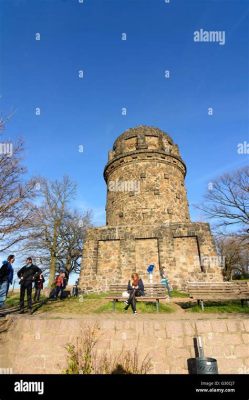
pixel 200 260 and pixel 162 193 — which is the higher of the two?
pixel 162 193

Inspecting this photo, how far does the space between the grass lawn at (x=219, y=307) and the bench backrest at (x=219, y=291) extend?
0.40 metres

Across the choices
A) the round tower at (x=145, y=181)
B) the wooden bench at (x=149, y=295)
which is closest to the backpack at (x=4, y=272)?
the wooden bench at (x=149, y=295)

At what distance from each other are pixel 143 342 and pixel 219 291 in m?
3.85

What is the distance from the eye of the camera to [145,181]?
1895 cm

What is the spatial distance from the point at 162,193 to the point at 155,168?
2.32 meters

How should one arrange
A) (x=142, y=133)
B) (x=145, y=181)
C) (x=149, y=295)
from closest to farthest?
1. (x=149, y=295)
2. (x=145, y=181)
3. (x=142, y=133)

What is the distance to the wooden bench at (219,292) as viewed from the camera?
8125 mm

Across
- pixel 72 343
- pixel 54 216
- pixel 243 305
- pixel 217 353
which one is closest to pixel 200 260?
pixel 243 305

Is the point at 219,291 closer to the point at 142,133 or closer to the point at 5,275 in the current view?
the point at 5,275

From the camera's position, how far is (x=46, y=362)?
5.86m

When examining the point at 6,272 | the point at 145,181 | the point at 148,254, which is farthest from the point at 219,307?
the point at 145,181

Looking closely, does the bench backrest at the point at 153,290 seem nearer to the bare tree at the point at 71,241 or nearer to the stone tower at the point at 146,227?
the stone tower at the point at 146,227

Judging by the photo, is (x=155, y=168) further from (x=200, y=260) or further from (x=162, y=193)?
(x=200, y=260)

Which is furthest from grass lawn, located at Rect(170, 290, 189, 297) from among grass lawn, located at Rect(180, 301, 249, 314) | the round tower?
the round tower
